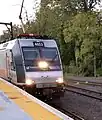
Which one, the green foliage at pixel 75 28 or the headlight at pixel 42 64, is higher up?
the green foliage at pixel 75 28

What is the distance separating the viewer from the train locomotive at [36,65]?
16.8 meters

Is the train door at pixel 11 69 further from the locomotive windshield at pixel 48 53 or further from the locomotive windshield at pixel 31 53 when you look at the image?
the locomotive windshield at pixel 48 53

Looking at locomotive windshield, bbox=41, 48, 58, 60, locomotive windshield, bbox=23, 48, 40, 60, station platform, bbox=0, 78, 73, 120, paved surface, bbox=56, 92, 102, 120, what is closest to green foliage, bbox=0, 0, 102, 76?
paved surface, bbox=56, 92, 102, 120

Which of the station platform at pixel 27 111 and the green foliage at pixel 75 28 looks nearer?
the station platform at pixel 27 111

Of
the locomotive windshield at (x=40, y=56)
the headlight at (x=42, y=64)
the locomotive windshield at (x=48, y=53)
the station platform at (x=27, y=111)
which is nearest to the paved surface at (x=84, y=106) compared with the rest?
the locomotive windshield at (x=40, y=56)

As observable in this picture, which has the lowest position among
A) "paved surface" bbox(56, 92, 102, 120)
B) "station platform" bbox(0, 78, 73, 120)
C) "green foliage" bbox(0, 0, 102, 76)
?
"paved surface" bbox(56, 92, 102, 120)

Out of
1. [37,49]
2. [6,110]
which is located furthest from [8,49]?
[6,110]

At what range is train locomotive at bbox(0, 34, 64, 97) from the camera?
16.8 metres

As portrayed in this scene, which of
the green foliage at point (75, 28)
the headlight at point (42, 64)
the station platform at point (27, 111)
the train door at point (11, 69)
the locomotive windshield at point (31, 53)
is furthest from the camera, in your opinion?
the green foliage at point (75, 28)

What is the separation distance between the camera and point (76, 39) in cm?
→ 5047

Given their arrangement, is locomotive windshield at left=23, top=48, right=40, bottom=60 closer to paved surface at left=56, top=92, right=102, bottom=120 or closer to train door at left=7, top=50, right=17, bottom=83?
train door at left=7, top=50, right=17, bottom=83

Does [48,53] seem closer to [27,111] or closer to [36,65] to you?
[36,65]

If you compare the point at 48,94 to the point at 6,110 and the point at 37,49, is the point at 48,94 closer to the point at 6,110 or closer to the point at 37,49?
the point at 37,49

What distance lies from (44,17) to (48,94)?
3917cm
